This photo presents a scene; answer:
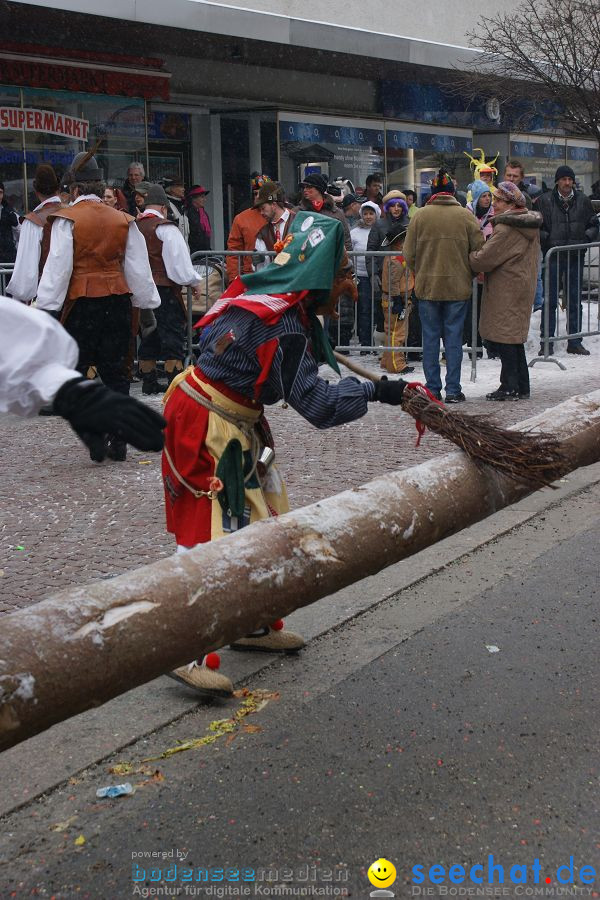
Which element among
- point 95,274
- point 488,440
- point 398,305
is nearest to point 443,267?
point 398,305

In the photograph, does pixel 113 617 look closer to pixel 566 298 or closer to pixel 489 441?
pixel 489 441

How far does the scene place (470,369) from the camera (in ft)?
41.2

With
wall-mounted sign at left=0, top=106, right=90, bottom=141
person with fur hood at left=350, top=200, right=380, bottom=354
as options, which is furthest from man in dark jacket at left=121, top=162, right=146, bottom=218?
person with fur hood at left=350, top=200, right=380, bottom=354

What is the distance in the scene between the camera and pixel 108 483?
7668mm

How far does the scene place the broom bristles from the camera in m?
4.23

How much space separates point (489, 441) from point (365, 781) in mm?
1265

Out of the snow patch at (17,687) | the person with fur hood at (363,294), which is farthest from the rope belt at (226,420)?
the person with fur hood at (363,294)

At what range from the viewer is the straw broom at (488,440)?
4230mm

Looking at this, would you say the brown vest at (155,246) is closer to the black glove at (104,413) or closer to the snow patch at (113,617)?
the snow patch at (113,617)

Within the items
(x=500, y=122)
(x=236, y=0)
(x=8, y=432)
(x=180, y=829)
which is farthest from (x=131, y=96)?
(x=180, y=829)

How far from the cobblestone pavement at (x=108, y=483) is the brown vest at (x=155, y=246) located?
3.69 feet

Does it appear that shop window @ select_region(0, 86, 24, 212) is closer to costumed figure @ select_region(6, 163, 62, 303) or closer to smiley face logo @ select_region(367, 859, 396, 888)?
Answer: costumed figure @ select_region(6, 163, 62, 303)

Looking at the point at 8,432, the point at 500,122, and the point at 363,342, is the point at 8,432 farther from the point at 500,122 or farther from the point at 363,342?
the point at 500,122

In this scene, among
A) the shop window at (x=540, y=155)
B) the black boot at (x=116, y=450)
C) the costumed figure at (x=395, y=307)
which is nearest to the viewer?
the black boot at (x=116, y=450)
